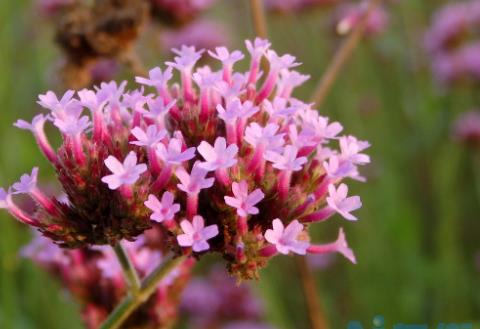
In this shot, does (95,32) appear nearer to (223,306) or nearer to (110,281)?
(110,281)

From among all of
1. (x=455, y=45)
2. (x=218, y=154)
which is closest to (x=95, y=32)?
(x=218, y=154)

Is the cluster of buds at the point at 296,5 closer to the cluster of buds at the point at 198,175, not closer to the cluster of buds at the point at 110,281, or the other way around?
the cluster of buds at the point at 110,281

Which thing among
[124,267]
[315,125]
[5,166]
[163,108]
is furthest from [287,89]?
[5,166]

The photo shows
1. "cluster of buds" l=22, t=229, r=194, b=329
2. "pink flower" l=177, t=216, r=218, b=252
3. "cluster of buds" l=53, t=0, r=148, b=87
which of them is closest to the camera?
"pink flower" l=177, t=216, r=218, b=252

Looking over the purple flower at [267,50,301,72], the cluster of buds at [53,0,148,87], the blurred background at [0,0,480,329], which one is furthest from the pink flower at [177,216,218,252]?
the blurred background at [0,0,480,329]

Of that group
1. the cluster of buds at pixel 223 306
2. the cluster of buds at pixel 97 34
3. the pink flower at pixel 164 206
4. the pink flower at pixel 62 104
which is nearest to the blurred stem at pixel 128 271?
the pink flower at pixel 164 206

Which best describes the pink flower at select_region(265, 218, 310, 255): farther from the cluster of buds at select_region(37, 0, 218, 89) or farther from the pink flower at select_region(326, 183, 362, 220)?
the cluster of buds at select_region(37, 0, 218, 89)

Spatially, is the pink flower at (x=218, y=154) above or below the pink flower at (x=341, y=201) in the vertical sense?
above
